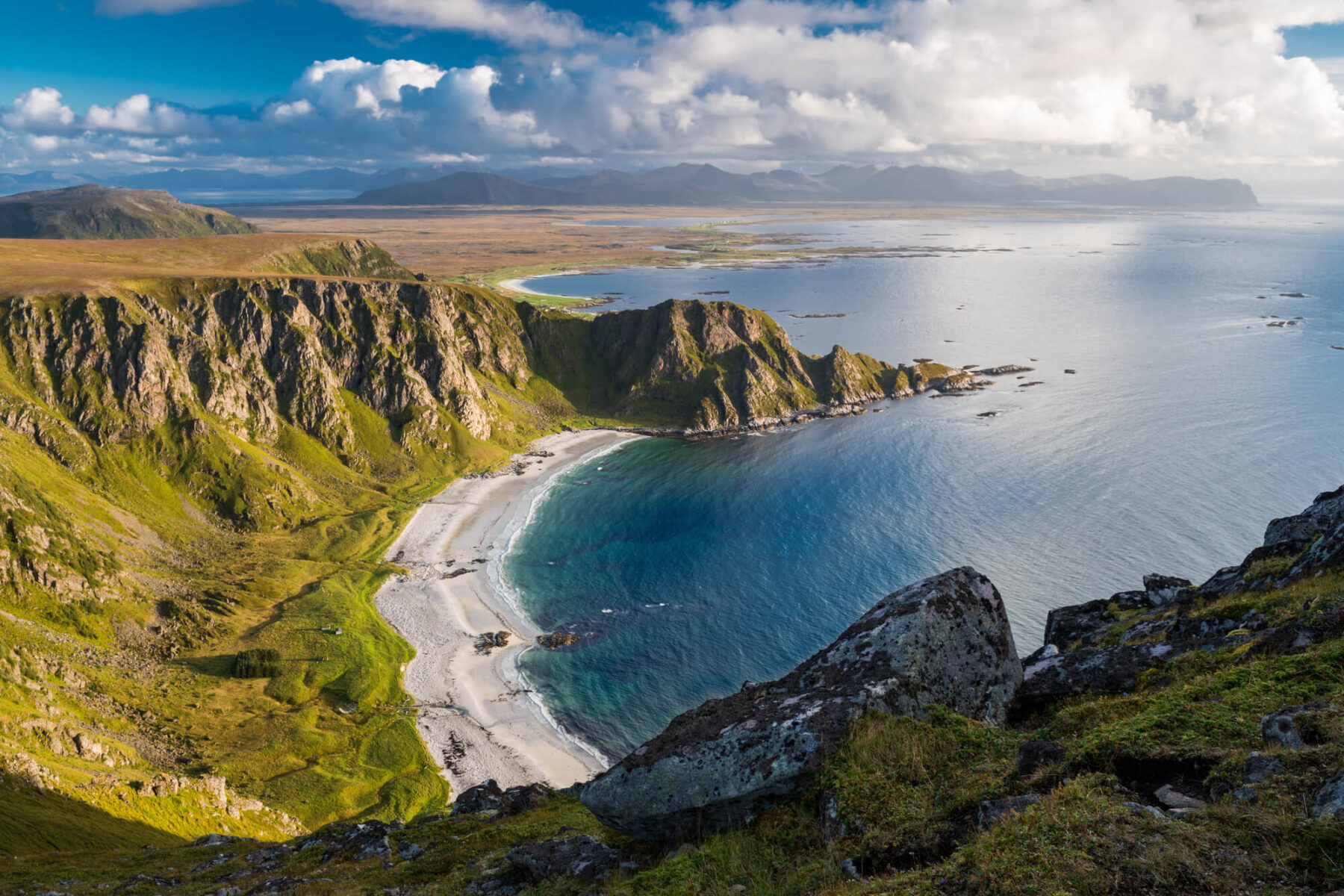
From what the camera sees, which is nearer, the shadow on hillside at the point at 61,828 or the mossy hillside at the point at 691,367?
the shadow on hillside at the point at 61,828

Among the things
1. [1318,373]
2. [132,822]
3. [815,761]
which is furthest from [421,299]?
[1318,373]

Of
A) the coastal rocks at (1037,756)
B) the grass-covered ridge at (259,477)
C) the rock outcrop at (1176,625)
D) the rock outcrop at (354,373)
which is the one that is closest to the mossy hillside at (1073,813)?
the coastal rocks at (1037,756)

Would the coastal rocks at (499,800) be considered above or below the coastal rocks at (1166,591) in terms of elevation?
below

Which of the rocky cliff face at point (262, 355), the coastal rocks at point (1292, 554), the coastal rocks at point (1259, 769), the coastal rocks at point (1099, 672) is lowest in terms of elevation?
the coastal rocks at point (1099, 672)

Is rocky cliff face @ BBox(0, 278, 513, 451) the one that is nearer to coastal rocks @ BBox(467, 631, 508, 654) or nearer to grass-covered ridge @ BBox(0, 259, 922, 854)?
grass-covered ridge @ BBox(0, 259, 922, 854)

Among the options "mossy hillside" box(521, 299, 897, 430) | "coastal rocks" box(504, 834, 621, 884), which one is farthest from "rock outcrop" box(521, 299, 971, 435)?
"coastal rocks" box(504, 834, 621, 884)

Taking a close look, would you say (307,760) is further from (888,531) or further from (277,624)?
(888,531)

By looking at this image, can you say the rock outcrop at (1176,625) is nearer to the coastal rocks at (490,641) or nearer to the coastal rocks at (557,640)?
the coastal rocks at (557,640)
